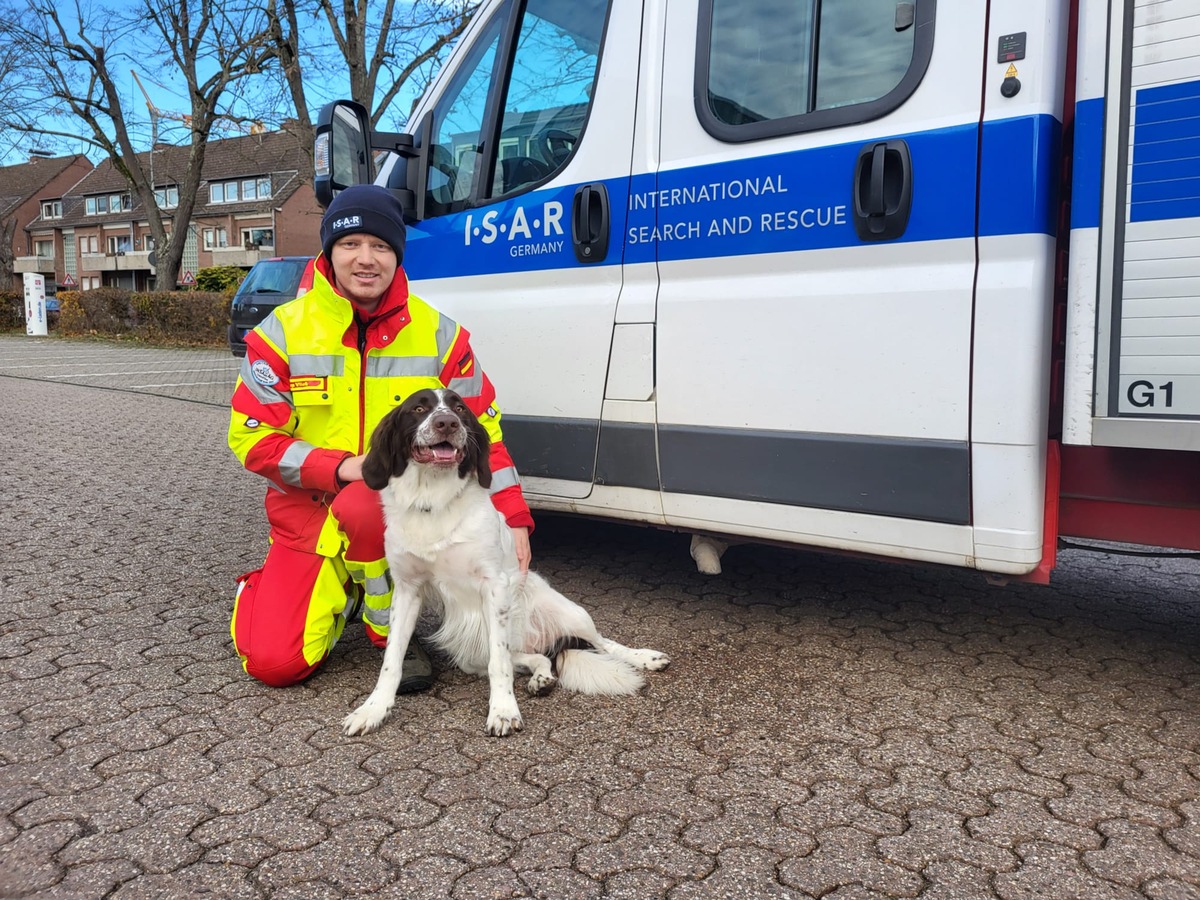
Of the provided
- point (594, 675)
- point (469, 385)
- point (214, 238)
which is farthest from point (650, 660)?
point (214, 238)

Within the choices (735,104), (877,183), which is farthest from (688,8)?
(877,183)

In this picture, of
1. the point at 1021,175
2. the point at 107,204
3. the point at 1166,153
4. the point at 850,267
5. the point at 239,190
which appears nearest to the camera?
the point at 1166,153

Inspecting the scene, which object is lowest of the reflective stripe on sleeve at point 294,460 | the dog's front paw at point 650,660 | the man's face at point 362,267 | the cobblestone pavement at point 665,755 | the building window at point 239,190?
the cobblestone pavement at point 665,755

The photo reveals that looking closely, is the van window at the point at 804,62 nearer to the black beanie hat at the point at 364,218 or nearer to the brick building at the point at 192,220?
the black beanie hat at the point at 364,218

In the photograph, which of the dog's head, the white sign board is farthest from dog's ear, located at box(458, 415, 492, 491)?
the white sign board

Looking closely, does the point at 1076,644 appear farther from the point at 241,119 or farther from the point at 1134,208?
the point at 241,119

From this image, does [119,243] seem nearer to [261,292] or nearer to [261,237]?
[261,237]

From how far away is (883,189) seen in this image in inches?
121

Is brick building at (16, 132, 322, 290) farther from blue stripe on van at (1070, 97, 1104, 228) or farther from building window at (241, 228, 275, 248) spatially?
blue stripe on van at (1070, 97, 1104, 228)

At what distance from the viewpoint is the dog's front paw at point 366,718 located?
Result: 3010 millimetres

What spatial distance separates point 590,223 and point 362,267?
36.8 inches

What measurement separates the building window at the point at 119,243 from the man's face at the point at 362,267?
234 ft

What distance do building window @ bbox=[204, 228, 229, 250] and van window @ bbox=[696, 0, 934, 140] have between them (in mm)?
63192

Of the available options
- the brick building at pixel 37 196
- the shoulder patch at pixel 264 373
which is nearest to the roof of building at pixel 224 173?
the brick building at pixel 37 196
